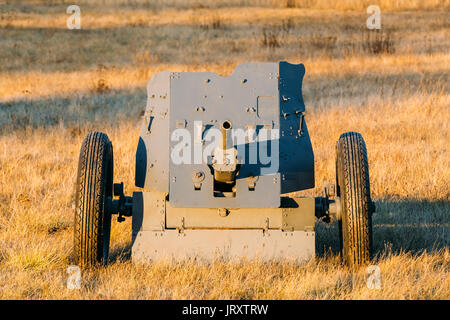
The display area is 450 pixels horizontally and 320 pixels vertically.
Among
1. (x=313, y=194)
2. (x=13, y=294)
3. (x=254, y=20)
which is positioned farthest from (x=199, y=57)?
(x=13, y=294)

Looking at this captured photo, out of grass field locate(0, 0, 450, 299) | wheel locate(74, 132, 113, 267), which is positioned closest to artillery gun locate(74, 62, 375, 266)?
wheel locate(74, 132, 113, 267)

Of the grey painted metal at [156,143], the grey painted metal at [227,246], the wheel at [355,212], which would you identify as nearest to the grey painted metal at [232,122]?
the grey painted metal at [156,143]

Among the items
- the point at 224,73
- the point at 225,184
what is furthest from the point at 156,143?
the point at 224,73

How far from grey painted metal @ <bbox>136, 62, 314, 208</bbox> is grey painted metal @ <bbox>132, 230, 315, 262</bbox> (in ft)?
0.89

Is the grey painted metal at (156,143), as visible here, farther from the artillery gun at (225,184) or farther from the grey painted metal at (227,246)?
the grey painted metal at (227,246)

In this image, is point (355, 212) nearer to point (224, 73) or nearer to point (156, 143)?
point (156, 143)

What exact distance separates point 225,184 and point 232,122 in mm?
483

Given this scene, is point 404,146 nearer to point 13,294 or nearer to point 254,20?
point 13,294

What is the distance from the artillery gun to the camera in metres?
5.59

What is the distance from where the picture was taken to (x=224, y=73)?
15.7m

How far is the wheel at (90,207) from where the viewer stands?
18.1ft

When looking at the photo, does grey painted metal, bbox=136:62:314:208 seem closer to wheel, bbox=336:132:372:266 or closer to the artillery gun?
the artillery gun

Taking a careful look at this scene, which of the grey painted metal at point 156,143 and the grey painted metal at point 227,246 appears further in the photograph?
the grey painted metal at point 156,143

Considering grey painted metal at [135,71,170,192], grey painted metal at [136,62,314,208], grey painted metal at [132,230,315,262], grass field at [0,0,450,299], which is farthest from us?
grey painted metal at [135,71,170,192]
